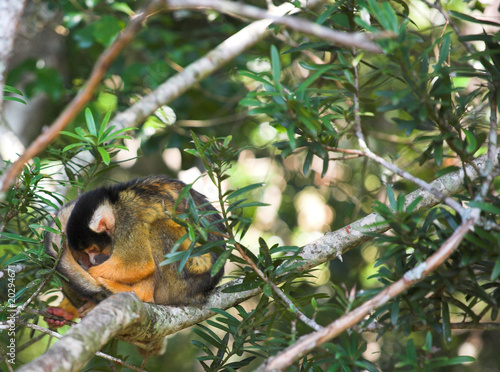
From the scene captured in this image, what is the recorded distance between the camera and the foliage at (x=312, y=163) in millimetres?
→ 2201

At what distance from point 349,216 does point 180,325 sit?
254cm

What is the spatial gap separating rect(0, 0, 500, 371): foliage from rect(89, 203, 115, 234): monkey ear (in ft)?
0.77

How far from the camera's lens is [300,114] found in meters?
2.26

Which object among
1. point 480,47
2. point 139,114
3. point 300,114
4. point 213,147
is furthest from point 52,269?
point 480,47

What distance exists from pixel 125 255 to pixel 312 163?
2654 mm

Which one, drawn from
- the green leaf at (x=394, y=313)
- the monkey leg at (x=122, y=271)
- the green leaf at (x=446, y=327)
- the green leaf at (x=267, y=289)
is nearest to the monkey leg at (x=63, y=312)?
the monkey leg at (x=122, y=271)

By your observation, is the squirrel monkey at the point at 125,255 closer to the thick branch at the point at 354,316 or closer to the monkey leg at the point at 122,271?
the monkey leg at the point at 122,271

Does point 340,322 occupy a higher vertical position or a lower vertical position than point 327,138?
lower

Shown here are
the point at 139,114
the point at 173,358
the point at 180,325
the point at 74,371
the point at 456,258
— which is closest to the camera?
the point at 74,371

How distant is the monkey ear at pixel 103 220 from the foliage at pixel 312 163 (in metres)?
0.24

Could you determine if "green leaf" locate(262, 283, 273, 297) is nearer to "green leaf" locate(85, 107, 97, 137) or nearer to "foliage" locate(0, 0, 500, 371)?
"foliage" locate(0, 0, 500, 371)

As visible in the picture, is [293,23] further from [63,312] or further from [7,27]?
[63,312]

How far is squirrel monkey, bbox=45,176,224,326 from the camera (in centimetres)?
334

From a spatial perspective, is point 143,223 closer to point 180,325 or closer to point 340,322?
point 180,325
